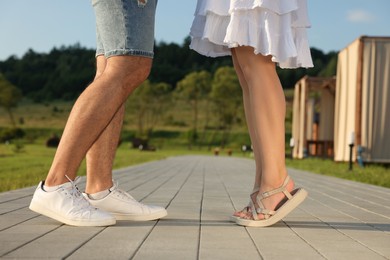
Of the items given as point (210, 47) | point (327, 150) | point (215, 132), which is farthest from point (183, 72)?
point (210, 47)

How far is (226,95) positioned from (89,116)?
1697 inches

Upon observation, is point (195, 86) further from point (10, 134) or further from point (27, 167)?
point (27, 167)

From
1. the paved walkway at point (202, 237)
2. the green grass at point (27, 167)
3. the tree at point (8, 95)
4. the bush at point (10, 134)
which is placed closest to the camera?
the paved walkway at point (202, 237)

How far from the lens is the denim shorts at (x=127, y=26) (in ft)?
7.28

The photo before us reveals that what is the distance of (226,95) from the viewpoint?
45062 mm

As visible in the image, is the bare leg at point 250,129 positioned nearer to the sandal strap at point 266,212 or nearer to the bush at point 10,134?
the sandal strap at point 266,212

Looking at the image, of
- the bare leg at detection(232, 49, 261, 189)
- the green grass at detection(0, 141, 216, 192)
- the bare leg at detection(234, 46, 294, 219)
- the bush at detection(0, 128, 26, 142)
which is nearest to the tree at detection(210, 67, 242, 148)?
the bush at detection(0, 128, 26, 142)

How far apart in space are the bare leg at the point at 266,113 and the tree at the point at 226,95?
137 feet

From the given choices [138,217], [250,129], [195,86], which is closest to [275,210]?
[250,129]

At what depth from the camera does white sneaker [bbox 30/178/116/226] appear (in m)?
2.14

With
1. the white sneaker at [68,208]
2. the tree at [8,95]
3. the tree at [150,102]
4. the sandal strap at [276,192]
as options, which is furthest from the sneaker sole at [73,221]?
the tree at [8,95]

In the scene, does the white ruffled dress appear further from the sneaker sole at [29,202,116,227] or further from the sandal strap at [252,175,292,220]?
the sneaker sole at [29,202,116,227]

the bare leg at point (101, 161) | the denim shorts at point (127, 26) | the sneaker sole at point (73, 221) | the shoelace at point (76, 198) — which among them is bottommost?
the sneaker sole at point (73, 221)

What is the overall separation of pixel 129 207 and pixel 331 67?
5433 cm
